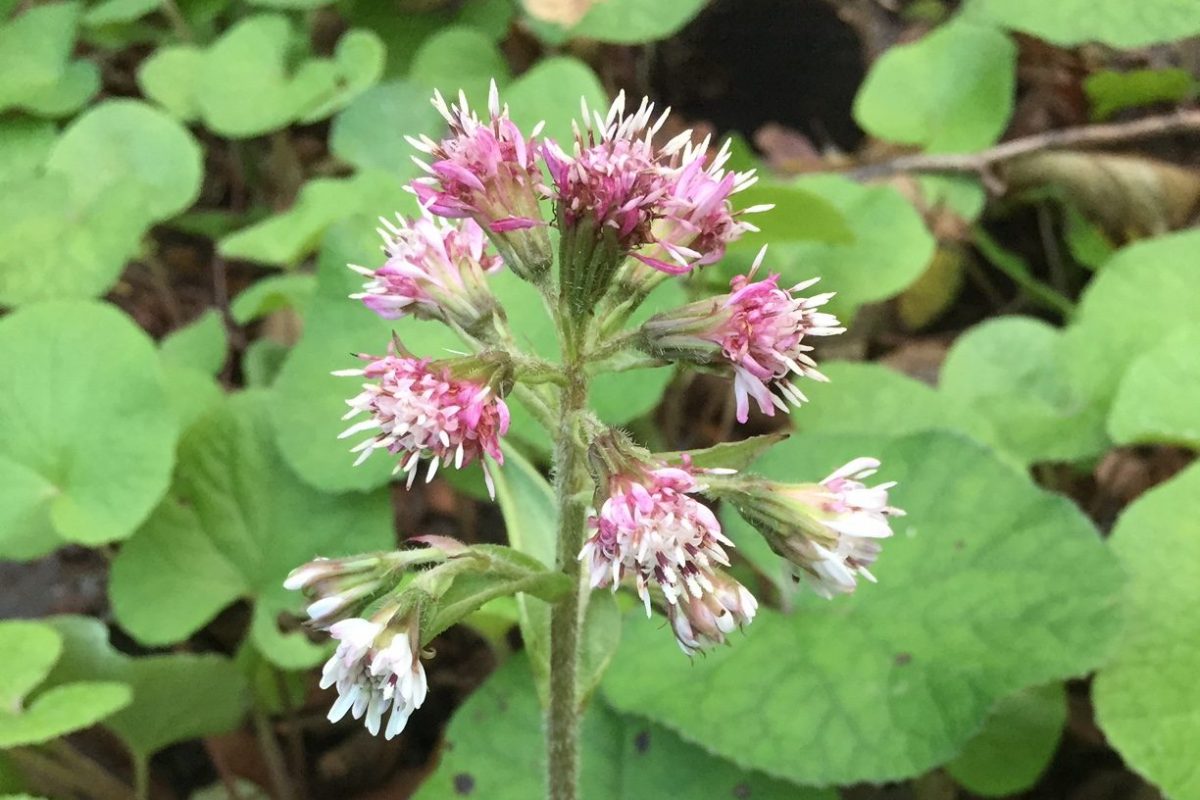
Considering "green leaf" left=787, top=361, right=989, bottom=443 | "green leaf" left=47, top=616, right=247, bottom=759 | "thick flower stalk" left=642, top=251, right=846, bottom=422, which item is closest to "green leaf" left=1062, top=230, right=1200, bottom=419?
"green leaf" left=787, top=361, right=989, bottom=443

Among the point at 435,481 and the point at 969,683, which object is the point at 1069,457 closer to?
the point at 969,683

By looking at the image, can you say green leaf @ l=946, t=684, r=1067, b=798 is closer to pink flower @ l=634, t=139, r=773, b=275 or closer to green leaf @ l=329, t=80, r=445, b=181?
Answer: pink flower @ l=634, t=139, r=773, b=275

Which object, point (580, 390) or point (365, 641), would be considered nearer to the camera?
point (365, 641)

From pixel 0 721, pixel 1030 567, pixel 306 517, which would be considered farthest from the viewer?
pixel 306 517

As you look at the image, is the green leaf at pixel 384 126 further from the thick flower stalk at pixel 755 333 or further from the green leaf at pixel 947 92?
the thick flower stalk at pixel 755 333

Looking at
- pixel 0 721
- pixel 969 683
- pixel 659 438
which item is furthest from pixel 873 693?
pixel 0 721

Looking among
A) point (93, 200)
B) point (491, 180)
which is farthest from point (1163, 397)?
point (93, 200)

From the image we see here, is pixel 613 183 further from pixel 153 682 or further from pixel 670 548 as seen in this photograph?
pixel 153 682
